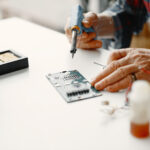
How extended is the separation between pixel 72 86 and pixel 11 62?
268 mm

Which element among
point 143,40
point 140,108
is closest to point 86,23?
point 140,108

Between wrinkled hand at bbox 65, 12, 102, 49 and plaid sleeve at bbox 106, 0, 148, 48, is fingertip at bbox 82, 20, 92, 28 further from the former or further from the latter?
plaid sleeve at bbox 106, 0, 148, 48

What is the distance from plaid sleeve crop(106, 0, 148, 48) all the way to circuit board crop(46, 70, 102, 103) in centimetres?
66

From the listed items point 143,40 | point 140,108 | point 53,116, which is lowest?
point 143,40

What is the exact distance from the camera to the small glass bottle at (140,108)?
0.59 m

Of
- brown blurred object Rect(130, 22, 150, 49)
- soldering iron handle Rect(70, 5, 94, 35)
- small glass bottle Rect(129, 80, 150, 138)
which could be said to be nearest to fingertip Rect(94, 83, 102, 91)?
small glass bottle Rect(129, 80, 150, 138)

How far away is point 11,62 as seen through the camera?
100cm

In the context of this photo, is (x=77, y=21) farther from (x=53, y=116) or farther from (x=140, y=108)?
(x=140, y=108)

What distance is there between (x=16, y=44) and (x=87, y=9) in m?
1.82

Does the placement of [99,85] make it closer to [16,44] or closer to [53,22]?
[16,44]

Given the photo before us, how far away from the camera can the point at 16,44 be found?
129 cm

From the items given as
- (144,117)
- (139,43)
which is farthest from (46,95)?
(139,43)

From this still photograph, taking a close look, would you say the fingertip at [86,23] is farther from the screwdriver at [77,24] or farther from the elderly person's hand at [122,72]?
the elderly person's hand at [122,72]

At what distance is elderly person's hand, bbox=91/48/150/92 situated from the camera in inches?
34.5
